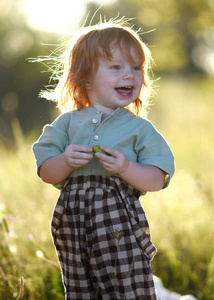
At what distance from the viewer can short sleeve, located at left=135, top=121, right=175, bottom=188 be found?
1.99 metres

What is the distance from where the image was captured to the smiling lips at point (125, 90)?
2.11 meters

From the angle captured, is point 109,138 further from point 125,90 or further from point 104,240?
point 104,240

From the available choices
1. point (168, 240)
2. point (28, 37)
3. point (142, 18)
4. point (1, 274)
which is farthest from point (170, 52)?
point (1, 274)

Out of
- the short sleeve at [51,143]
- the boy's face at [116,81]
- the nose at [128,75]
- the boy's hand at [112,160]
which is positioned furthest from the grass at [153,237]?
the nose at [128,75]

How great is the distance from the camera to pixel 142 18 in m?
16.3

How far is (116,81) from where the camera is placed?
2066 millimetres

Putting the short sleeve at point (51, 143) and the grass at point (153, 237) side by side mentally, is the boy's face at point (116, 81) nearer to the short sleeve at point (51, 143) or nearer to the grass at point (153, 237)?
the short sleeve at point (51, 143)

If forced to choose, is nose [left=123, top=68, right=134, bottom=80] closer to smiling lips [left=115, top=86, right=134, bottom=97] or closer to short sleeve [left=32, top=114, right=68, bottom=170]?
smiling lips [left=115, top=86, right=134, bottom=97]

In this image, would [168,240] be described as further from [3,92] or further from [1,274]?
[3,92]

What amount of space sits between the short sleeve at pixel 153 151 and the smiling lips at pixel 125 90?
182 millimetres

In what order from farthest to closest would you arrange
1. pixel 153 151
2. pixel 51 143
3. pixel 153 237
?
pixel 153 237
pixel 51 143
pixel 153 151

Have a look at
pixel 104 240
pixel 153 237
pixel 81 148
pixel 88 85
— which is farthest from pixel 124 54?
pixel 153 237

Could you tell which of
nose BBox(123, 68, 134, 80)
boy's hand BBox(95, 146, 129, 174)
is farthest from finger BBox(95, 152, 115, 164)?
nose BBox(123, 68, 134, 80)

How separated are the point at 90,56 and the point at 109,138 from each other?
1.34 ft
